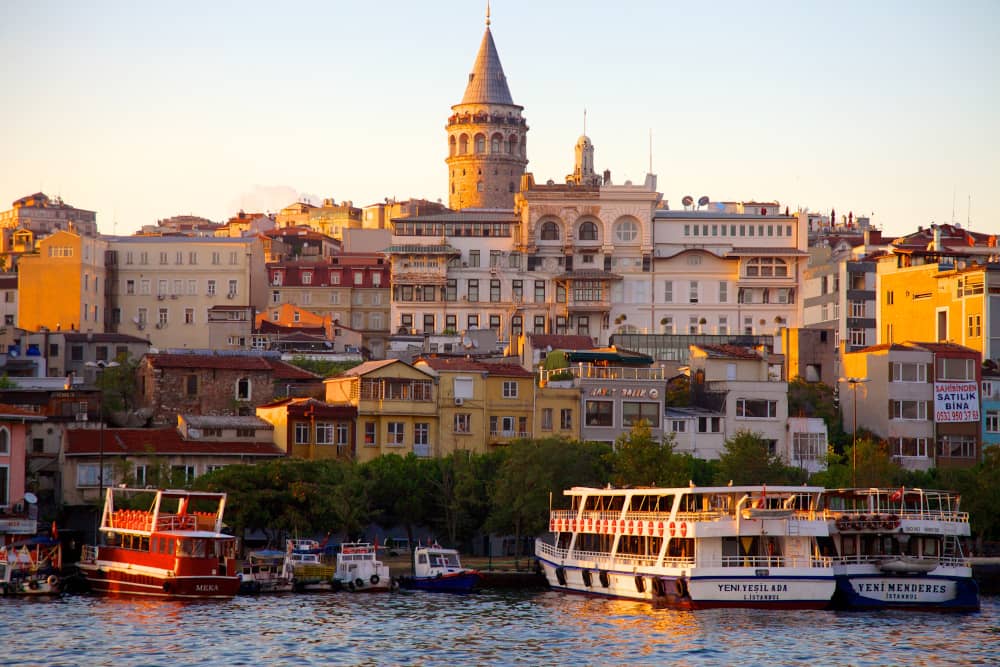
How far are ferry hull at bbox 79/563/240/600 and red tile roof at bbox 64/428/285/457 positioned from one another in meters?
13.5

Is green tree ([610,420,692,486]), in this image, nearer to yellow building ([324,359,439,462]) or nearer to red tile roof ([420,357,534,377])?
red tile roof ([420,357,534,377])

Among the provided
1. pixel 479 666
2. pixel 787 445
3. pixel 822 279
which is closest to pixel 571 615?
pixel 479 666

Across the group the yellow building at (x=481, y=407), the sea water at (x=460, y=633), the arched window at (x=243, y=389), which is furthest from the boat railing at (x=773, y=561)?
the arched window at (x=243, y=389)

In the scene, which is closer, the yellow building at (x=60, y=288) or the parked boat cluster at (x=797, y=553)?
the parked boat cluster at (x=797, y=553)

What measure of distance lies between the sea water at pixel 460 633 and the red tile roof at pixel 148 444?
16.4 metres

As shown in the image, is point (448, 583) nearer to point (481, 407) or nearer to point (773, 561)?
point (773, 561)

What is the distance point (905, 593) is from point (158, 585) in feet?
86.4

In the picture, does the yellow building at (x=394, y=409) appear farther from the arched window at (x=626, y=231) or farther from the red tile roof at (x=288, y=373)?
the arched window at (x=626, y=231)

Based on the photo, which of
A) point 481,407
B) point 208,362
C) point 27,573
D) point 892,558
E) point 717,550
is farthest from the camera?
point 208,362

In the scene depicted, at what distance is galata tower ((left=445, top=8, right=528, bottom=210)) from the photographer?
642 feet

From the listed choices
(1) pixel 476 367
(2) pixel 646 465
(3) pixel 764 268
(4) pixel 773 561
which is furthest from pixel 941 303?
(4) pixel 773 561

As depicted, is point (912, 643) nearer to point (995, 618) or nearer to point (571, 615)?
point (995, 618)

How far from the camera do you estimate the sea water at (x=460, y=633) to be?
51656mm

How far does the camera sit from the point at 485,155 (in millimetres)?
196125
